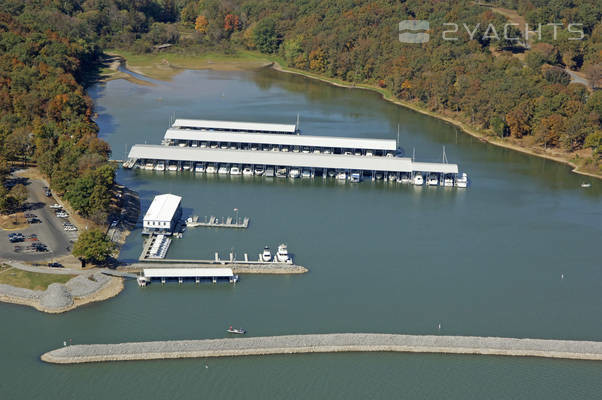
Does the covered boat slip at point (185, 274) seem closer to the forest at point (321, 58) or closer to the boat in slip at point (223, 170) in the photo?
the forest at point (321, 58)

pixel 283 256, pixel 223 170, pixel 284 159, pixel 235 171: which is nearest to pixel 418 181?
pixel 284 159

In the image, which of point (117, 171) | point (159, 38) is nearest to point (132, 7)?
point (159, 38)

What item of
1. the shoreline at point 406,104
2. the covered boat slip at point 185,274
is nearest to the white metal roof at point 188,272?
the covered boat slip at point 185,274

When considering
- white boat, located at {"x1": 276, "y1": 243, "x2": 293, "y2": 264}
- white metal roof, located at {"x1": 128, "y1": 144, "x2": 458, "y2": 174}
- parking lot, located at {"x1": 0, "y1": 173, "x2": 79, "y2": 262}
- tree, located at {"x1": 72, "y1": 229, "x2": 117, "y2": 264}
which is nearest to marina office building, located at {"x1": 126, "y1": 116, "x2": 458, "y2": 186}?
white metal roof, located at {"x1": 128, "y1": 144, "x2": 458, "y2": 174}

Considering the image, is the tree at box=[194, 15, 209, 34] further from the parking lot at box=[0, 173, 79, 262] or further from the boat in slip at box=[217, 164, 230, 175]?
the parking lot at box=[0, 173, 79, 262]

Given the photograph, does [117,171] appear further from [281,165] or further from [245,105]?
[245,105]
